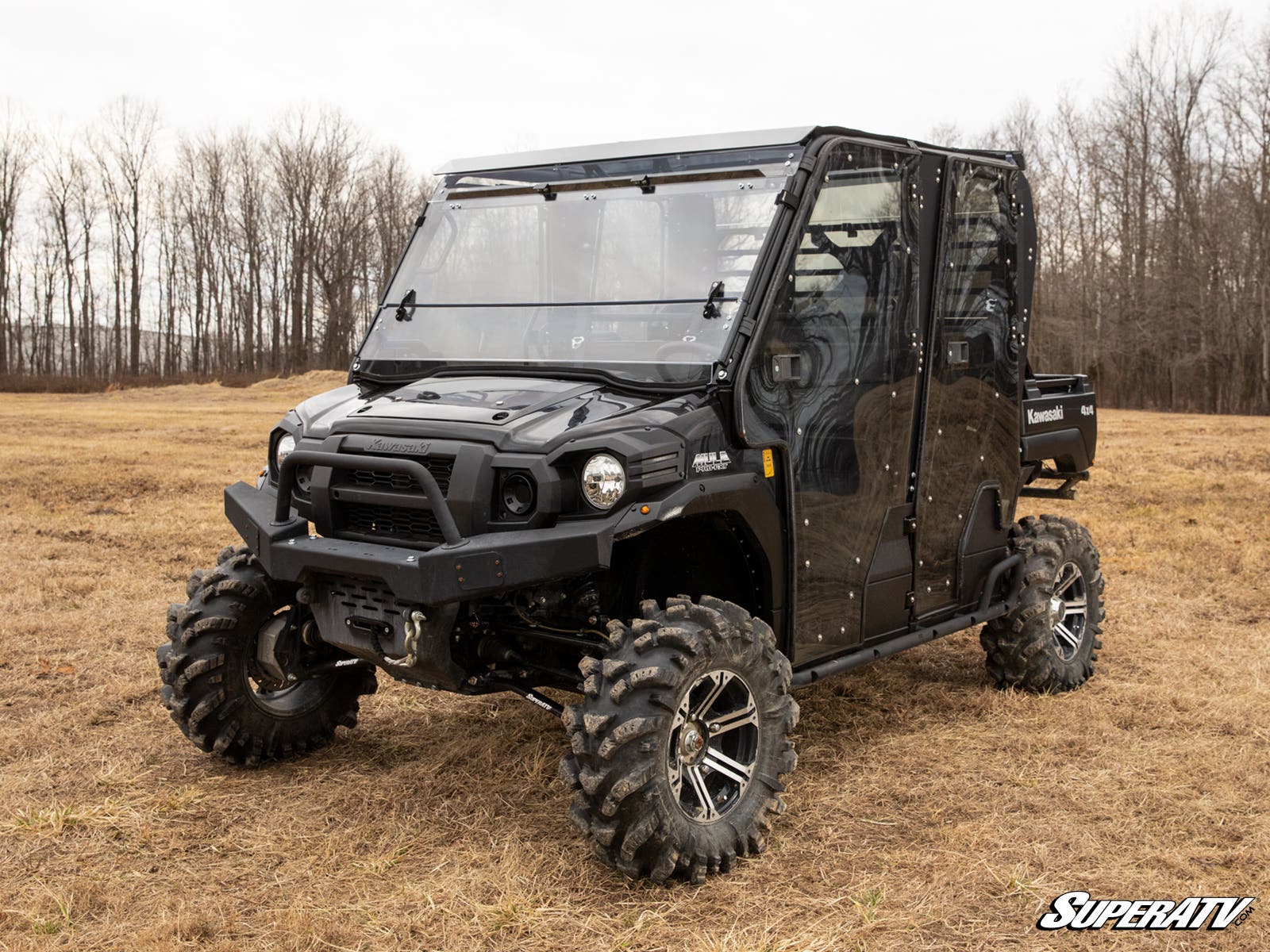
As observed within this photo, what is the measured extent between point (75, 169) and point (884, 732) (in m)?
55.8

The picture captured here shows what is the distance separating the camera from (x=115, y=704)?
6328 millimetres

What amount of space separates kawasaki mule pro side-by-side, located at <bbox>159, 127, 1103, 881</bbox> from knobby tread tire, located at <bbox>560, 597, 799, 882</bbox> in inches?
0.5

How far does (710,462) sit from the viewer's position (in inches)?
180

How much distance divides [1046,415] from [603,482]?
3.63m

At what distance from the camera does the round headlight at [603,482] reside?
14.0 feet

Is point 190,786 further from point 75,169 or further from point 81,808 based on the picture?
point 75,169

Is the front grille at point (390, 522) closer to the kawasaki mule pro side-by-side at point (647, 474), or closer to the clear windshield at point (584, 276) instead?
the kawasaki mule pro side-by-side at point (647, 474)

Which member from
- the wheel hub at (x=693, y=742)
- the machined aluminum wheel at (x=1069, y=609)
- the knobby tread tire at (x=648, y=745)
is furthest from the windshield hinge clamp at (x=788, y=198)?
the machined aluminum wheel at (x=1069, y=609)

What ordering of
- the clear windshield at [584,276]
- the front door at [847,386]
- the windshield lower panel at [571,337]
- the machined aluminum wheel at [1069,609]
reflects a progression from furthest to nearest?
the machined aluminum wheel at [1069,609], the front door at [847,386], the clear windshield at [584,276], the windshield lower panel at [571,337]

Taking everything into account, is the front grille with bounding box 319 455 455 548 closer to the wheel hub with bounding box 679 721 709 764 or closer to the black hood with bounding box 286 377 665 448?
the black hood with bounding box 286 377 665 448

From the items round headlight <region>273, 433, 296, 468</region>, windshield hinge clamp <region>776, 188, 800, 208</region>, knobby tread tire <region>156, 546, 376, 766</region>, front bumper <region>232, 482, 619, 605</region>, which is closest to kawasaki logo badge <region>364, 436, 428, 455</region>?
front bumper <region>232, 482, 619, 605</region>

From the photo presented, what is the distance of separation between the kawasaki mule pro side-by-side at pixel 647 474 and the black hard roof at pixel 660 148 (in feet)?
0.06

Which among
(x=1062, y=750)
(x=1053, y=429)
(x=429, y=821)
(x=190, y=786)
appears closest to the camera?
(x=429, y=821)

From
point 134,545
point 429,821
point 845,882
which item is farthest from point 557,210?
point 134,545
